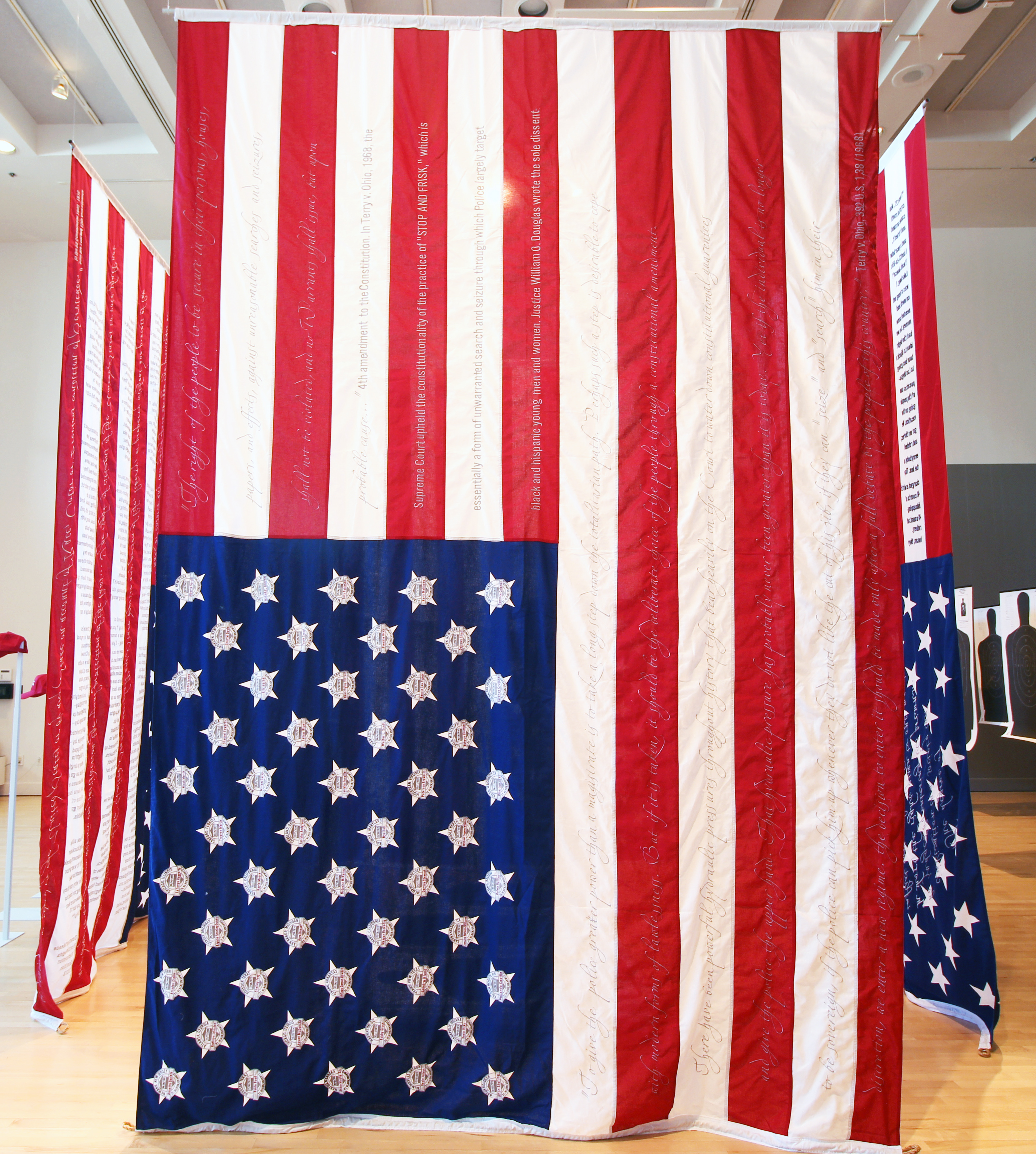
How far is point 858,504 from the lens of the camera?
2.18 metres

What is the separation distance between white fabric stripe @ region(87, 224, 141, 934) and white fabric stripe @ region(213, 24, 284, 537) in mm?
1203

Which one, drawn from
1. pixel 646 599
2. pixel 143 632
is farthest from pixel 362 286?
pixel 143 632

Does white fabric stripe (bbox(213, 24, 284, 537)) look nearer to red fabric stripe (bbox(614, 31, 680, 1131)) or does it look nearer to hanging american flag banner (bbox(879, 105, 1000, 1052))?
red fabric stripe (bbox(614, 31, 680, 1131))

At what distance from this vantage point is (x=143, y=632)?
331 centimetres

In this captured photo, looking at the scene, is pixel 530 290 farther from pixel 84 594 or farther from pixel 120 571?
pixel 120 571

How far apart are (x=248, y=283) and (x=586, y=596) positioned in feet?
4.35

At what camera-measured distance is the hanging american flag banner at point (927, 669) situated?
8.66ft

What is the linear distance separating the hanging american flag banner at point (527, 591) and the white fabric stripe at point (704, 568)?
10 mm

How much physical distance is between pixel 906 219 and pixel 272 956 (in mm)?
3324

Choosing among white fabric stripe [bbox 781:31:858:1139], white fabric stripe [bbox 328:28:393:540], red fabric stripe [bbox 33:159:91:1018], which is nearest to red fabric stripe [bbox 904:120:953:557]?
white fabric stripe [bbox 781:31:858:1139]

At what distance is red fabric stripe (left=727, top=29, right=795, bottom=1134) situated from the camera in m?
2.05

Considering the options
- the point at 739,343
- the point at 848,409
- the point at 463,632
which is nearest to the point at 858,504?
the point at 848,409

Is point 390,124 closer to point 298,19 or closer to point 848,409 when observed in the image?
point 298,19

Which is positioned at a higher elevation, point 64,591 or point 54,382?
point 54,382
